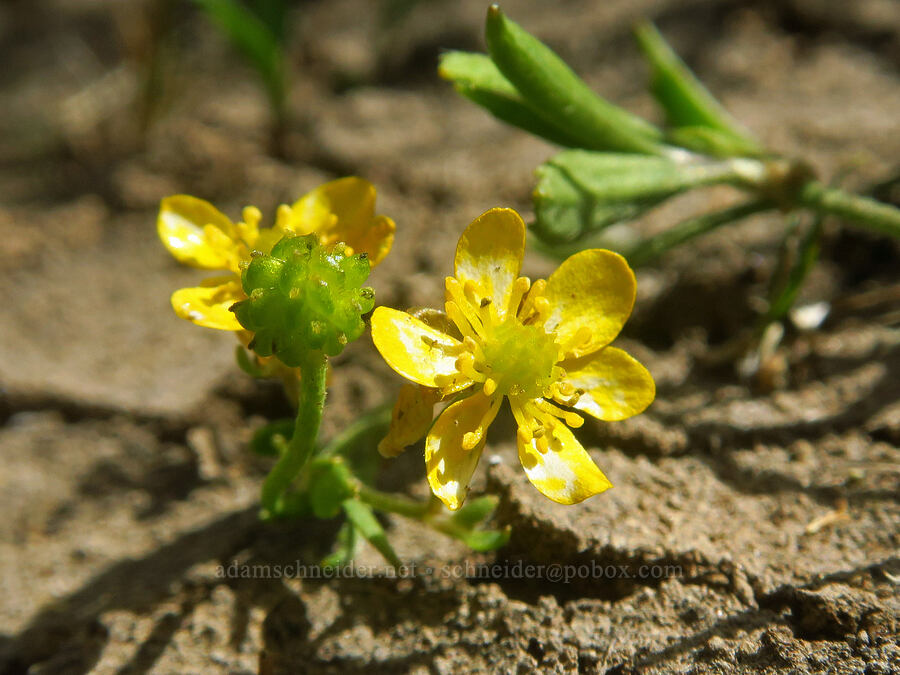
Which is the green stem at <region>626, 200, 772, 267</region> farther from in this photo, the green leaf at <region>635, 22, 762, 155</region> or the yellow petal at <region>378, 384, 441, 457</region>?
the yellow petal at <region>378, 384, 441, 457</region>

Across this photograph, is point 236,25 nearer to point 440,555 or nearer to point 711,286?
point 711,286

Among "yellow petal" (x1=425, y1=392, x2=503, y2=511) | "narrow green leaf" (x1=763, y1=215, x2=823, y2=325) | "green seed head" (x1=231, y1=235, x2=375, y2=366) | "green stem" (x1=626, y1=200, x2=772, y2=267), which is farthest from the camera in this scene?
"green stem" (x1=626, y1=200, x2=772, y2=267)

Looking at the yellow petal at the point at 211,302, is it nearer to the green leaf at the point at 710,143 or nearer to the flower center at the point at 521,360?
the flower center at the point at 521,360

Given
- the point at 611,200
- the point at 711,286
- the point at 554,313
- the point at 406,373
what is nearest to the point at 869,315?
the point at 711,286

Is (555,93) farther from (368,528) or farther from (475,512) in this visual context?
(368,528)

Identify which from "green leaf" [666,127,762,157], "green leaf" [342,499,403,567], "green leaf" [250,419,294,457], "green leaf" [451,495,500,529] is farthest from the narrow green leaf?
"green leaf" [250,419,294,457]

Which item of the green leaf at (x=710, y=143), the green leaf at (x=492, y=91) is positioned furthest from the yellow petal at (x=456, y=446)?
the green leaf at (x=710, y=143)
